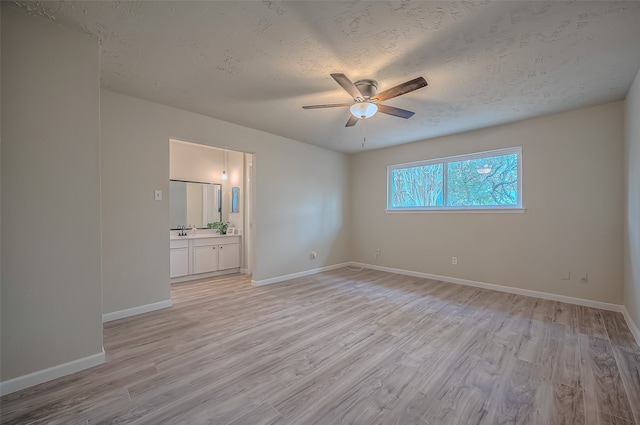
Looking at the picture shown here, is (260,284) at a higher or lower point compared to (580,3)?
lower

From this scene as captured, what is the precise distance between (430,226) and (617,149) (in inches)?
96.4

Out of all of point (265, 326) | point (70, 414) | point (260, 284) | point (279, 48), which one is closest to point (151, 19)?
Answer: point (279, 48)

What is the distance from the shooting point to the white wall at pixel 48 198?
176cm

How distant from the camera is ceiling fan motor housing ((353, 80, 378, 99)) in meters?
2.66

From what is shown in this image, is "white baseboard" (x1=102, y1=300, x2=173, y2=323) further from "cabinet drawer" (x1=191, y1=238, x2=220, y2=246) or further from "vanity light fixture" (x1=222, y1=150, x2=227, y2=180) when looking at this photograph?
"vanity light fixture" (x1=222, y1=150, x2=227, y2=180)

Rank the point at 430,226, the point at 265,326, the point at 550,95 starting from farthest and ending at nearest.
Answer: the point at 430,226
the point at 550,95
the point at 265,326

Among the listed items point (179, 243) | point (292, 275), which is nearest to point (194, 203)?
point (179, 243)

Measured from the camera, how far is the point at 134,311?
3098mm

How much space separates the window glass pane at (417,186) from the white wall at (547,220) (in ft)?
0.80

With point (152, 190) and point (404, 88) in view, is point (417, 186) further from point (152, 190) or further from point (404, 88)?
point (152, 190)

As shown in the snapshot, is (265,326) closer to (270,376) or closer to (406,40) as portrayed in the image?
(270,376)

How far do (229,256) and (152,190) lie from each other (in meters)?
2.24

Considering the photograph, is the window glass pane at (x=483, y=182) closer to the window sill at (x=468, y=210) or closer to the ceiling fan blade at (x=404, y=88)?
the window sill at (x=468, y=210)

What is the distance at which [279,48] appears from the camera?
2.19 metres
